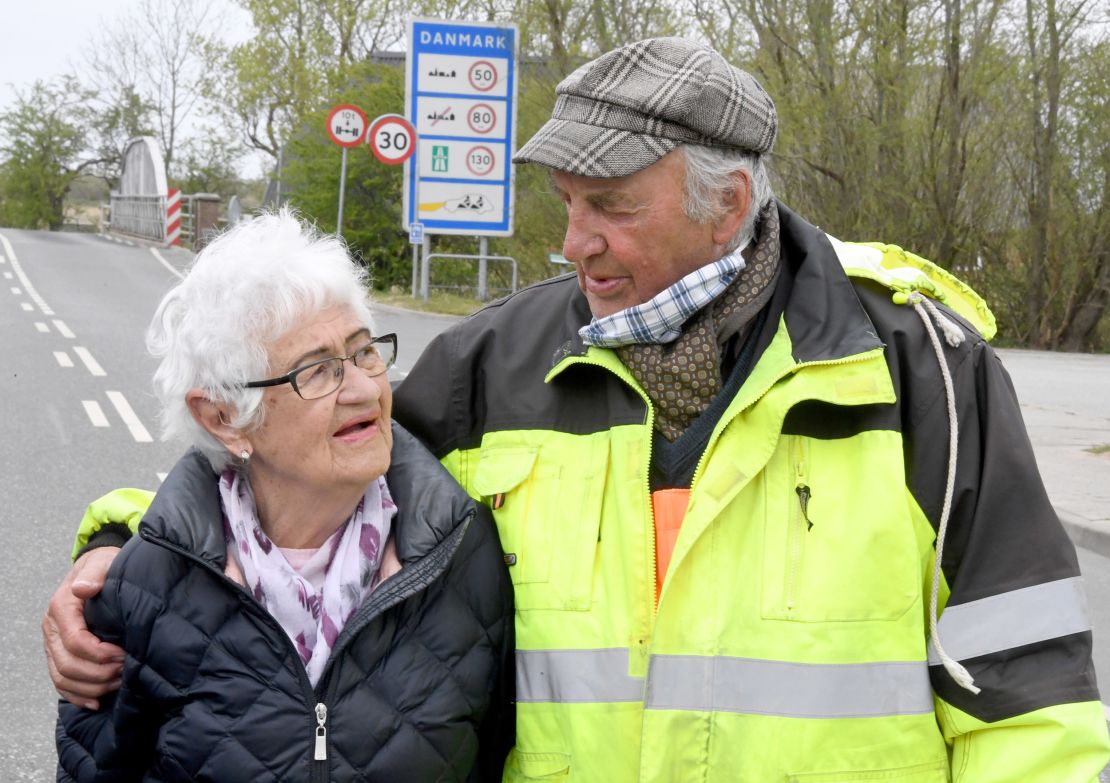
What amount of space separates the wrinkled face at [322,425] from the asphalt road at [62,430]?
0.24 m

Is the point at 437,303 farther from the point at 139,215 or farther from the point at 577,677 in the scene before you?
the point at 139,215

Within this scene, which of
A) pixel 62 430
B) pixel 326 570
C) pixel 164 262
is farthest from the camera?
pixel 164 262

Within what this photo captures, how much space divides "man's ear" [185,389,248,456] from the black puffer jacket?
0.11 meters

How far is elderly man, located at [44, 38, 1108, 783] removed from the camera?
2.03m

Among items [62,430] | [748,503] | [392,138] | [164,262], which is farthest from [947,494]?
[164,262]

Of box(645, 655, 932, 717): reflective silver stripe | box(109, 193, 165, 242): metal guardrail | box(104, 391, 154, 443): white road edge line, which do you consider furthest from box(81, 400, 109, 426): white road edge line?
box(109, 193, 165, 242): metal guardrail

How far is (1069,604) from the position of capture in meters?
2.02

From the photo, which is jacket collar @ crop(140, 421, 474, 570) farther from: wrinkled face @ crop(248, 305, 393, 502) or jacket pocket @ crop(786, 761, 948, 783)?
jacket pocket @ crop(786, 761, 948, 783)

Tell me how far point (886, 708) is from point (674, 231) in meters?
0.82

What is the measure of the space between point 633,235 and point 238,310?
69 cm

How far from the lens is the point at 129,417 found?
35.2 feet

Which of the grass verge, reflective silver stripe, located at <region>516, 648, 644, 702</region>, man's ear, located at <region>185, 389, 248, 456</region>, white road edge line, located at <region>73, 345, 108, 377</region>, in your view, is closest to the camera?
→ reflective silver stripe, located at <region>516, 648, 644, 702</region>

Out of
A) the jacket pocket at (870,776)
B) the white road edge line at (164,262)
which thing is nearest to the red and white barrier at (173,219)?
the white road edge line at (164,262)

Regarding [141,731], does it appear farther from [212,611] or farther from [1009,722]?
[1009,722]
